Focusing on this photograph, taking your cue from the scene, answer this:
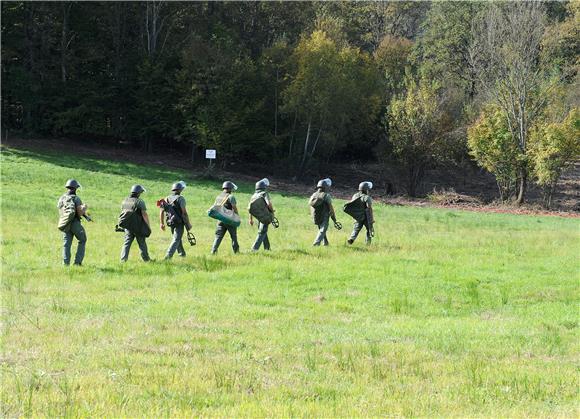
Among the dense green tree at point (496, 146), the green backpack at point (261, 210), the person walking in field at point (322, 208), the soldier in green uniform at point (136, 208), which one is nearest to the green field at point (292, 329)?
the soldier in green uniform at point (136, 208)

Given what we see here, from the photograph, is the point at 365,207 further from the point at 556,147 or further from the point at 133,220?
the point at 556,147

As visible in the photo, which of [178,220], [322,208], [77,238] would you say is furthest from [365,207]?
[77,238]

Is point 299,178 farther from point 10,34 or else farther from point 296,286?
point 296,286

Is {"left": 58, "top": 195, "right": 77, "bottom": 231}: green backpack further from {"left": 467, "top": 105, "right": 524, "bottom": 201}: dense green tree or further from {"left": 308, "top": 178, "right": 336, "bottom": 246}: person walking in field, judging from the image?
{"left": 467, "top": 105, "right": 524, "bottom": 201}: dense green tree

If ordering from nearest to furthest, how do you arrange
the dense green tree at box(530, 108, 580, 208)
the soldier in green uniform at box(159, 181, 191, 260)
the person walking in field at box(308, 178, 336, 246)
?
the soldier in green uniform at box(159, 181, 191, 260), the person walking in field at box(308, 178, 336, 246), the dense green tree at box(530, 108, 580, 208)

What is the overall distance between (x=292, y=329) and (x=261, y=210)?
825 cm

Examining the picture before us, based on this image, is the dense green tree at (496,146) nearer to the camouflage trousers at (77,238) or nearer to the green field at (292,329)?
the green field at (292,329)

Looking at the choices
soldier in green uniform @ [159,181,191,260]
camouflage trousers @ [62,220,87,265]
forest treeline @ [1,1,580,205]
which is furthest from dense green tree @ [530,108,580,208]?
camouflage trousers @ [62,220,87,265]

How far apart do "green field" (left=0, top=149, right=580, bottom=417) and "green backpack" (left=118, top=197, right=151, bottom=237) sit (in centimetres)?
88

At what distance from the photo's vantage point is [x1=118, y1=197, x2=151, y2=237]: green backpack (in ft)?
48.4

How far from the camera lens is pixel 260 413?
5.60 metres

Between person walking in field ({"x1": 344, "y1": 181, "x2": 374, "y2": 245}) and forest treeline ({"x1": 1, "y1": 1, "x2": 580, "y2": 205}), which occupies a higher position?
forest treeline ({"x1": 1, "y1": 1, "x2": 580, "y2": 205})

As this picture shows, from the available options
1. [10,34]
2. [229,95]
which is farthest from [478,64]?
[10,34]

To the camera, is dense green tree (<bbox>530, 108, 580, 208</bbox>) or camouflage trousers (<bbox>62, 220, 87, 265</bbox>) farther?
dense green tree (<bbox>530, 108, 580, 208</bbox>)
